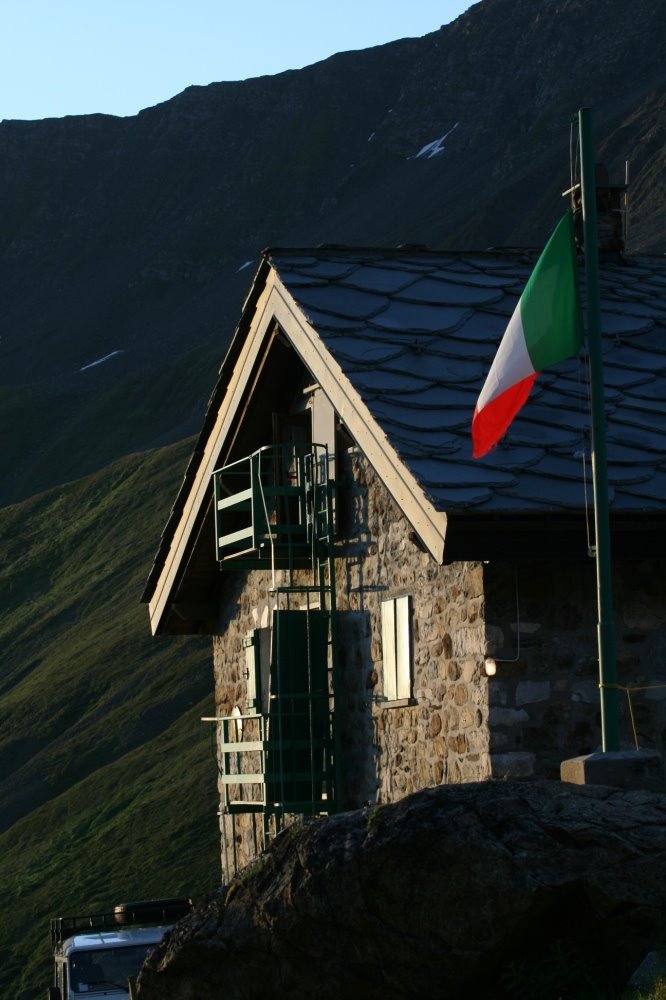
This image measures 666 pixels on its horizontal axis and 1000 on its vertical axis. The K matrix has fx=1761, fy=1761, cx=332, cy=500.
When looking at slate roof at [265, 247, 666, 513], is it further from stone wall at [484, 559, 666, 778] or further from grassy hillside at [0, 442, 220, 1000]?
grassy hillside at [0, 442, 220, 1000]

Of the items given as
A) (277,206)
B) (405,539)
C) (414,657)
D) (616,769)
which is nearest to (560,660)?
(414,657)

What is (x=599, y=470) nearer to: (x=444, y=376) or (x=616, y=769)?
(x=616, y=769)

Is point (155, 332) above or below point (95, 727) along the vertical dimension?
above

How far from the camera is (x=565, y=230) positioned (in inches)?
447

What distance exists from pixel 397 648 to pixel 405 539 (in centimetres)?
93

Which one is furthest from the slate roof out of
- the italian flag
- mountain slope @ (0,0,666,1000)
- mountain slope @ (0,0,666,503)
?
mountain slope @ (0,0,666,503)

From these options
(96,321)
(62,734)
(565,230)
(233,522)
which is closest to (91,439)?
(96,321)

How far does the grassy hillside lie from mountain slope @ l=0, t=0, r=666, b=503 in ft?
87.5

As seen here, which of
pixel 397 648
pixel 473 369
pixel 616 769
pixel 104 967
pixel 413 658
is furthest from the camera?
pixel 104 967

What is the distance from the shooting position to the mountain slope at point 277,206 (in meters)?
128

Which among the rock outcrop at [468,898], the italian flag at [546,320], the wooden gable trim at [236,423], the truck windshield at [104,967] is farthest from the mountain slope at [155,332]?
the rock outcrop at [468,898]

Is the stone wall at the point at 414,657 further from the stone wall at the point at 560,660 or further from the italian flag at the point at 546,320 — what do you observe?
the italian flag at the point at 546,320

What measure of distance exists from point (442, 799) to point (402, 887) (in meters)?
0.52

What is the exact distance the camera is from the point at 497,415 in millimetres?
11688
